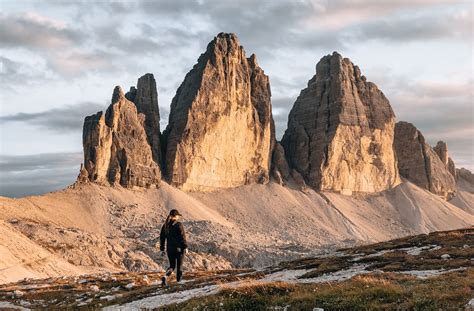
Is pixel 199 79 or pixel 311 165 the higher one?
pixel 199 79

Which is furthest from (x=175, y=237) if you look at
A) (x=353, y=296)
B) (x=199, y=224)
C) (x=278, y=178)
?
(x=278, y=178)

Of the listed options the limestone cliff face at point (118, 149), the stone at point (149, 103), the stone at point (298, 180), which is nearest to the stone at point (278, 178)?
the stone at point (298, 180)

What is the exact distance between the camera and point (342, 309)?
14.9 metres

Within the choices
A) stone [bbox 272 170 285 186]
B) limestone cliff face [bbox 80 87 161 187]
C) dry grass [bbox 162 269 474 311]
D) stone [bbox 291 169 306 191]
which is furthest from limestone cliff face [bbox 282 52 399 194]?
dry grass [bbox 162 269 474 311]

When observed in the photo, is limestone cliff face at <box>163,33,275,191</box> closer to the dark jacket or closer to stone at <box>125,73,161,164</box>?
stone at <box>125,73,161,164</box>

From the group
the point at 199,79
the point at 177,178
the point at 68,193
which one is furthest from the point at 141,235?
the point at 199,79

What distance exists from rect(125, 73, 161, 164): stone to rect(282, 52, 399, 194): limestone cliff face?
51269mm

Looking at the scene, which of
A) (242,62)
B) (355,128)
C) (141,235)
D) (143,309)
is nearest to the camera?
(143,309)

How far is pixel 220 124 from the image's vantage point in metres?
162

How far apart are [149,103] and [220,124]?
21029mm

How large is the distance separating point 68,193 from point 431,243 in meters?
101

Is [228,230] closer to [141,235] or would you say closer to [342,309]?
[141,235]

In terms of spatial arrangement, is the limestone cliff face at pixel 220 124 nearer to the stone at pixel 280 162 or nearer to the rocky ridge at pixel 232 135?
the rocky ridge at pixel 232 135

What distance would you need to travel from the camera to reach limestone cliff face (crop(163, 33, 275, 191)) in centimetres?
15538
